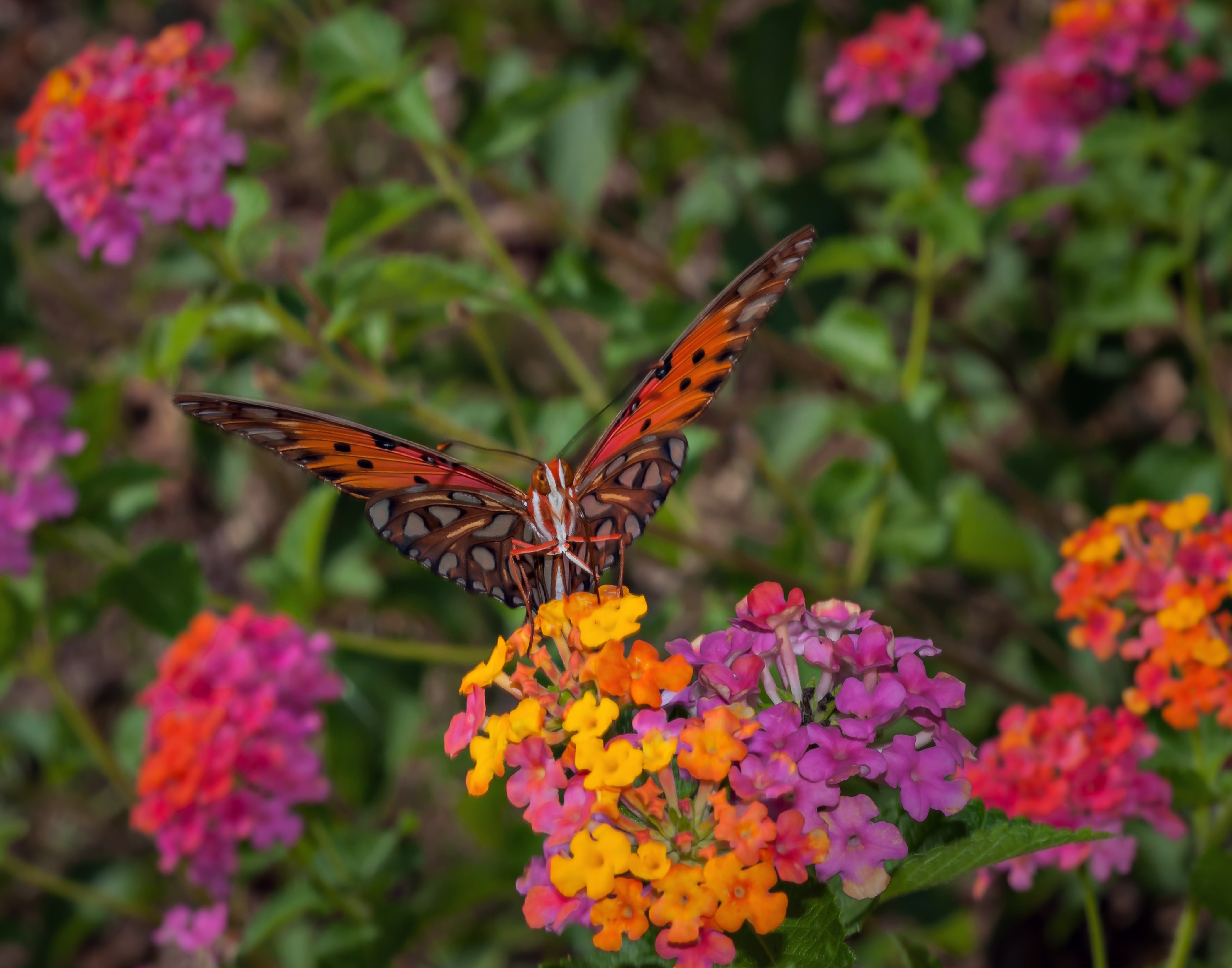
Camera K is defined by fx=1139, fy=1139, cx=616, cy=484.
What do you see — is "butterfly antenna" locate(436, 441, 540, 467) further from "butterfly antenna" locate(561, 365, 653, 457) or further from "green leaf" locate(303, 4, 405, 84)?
"green leaf" locate(303, 4, 405, 84)

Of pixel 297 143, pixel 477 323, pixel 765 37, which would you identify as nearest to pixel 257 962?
pixel 477 323

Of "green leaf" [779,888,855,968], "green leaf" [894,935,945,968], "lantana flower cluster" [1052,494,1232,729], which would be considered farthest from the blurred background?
"green leaf" [779,888,855,968]

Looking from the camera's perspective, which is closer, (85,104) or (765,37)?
(85,104)

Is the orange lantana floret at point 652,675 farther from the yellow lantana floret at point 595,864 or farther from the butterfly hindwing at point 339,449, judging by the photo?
the butterfly hindwing at point 339,449

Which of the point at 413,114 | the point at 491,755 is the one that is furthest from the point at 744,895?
the point at 413,114

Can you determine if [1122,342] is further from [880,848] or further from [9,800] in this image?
[9,800]

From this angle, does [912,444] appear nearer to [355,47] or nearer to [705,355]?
[705,355]
